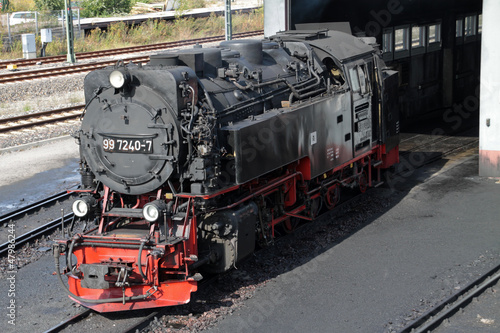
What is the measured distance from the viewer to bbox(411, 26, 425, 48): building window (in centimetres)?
2024

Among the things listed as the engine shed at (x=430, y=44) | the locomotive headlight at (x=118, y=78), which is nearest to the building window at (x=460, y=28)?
the engine shed at (x=430, y=44)

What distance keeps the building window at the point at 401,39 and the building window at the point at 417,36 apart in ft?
1.16

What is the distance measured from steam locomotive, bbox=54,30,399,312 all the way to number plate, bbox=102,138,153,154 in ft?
0.05

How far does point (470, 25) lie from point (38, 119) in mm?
15390

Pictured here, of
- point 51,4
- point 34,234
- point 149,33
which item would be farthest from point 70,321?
point 51,4

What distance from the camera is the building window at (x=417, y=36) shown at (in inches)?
797

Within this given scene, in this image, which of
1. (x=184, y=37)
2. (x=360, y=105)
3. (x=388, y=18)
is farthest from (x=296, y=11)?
(x=184, y=37)

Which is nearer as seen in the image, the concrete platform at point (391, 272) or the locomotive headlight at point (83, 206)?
the concrete platform at point (391, 272)

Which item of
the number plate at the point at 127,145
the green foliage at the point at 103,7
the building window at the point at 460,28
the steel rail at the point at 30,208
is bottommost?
the steel rail at the point at 30,208

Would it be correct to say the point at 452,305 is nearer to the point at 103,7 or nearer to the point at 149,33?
the point at 149,33

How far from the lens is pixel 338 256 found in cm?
945

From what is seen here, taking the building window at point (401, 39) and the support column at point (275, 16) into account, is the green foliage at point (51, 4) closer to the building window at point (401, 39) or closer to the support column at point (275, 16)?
the building window at point (401, 39)

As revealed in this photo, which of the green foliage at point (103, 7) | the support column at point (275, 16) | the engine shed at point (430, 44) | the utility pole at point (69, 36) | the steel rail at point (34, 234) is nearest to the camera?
the steel rail at point (34, 234)

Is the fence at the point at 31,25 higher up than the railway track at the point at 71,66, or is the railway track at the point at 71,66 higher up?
the fence at the point at 31,25
